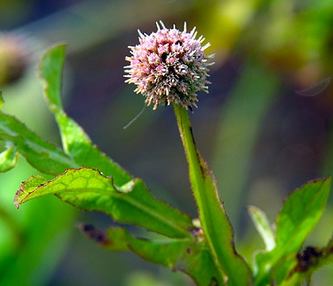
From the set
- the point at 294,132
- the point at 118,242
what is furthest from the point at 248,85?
the point at 118,242

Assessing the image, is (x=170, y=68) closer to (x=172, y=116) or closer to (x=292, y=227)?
(x=292, y=227)

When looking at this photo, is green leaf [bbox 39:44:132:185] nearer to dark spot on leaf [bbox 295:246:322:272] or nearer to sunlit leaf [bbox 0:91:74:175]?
sunlit leaf [bbox 0:91:74:175]

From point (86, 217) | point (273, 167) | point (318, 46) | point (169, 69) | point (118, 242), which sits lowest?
point (118, 242)

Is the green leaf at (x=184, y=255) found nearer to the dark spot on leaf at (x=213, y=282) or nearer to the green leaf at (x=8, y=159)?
the dark spot on leaf at (x=213, y=282)

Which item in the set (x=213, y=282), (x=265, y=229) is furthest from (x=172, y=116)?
(x=213, y=282)

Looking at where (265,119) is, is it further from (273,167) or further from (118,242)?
(118,242)

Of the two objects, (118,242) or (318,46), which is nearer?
(118,242)

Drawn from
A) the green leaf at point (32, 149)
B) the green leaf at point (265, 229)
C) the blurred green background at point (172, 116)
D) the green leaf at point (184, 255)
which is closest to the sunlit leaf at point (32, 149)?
the green leaf at point (32, 149)
